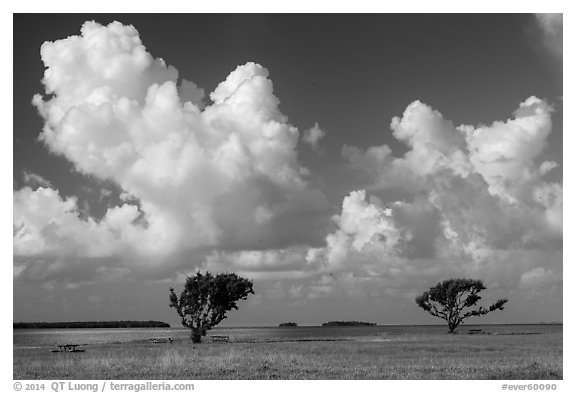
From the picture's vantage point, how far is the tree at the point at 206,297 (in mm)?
91312

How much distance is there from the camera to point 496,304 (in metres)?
134

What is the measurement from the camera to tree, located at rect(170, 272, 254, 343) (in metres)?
91.3

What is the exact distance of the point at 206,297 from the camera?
9212 centimetres
